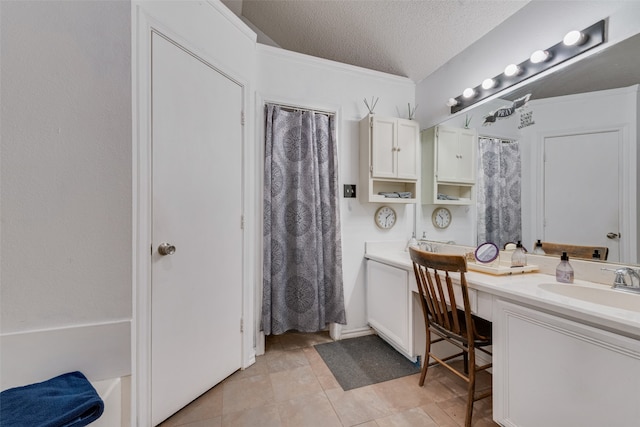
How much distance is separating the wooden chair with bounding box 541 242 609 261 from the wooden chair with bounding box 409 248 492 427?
593 millimetres

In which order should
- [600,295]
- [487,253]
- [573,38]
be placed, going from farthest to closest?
[487,253] → [573,38] → [600,295]

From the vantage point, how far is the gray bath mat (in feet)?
5.61

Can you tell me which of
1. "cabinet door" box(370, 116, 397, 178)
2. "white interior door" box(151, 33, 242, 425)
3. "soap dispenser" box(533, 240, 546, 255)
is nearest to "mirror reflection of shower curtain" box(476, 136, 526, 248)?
"soap dispenser" box(533, 240, 546, 255)

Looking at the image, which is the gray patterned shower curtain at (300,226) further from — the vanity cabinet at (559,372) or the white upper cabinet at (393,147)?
the vanity cabinet at (559,372)

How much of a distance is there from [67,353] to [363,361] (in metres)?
1.77

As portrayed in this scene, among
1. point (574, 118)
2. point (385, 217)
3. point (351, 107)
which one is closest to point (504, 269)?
point (574, 118)

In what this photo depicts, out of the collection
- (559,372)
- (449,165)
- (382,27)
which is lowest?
(559,372)

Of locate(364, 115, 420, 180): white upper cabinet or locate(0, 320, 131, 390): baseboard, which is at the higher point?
locate(364, 115, 420, 180): white upper cabinet

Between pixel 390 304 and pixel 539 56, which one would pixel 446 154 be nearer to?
pixel 539 56

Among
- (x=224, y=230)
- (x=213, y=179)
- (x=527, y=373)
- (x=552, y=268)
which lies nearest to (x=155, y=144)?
(x=213, y=179)

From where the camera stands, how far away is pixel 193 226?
4.81 ft

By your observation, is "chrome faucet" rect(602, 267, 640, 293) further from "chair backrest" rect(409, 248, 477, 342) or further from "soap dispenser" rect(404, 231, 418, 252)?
"soap dispenser" rect(404, 231, 418, 252)

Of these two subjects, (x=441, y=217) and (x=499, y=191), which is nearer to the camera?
(x=499, y=191)

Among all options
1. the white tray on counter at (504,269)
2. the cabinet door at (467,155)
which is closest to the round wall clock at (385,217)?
the cabinet door at (467,155)
